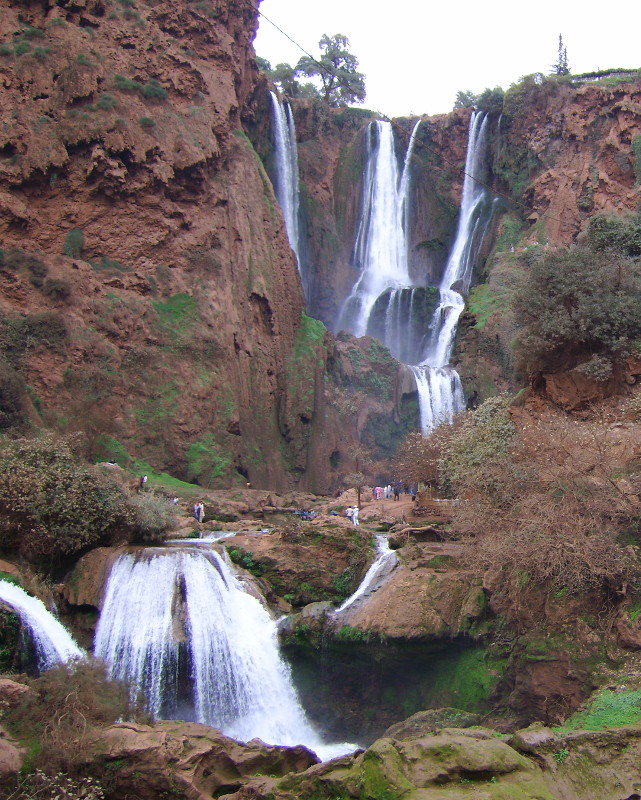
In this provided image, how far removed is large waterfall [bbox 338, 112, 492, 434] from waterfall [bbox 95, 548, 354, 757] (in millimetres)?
27643

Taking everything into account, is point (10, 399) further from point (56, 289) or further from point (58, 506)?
point (58, 506)

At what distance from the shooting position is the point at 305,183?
167 ft

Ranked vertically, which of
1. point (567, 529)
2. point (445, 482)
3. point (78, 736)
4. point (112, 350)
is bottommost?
point (78, 736)

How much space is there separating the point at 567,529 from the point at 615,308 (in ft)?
31.1

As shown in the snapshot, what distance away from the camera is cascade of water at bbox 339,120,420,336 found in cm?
5191

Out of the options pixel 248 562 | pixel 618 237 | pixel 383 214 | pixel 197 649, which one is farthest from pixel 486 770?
pixel 383 214

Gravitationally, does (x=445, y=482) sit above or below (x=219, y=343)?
below

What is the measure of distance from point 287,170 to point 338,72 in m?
18.3

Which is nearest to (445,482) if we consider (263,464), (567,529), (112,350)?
(567,529)

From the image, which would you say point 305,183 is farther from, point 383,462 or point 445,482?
point 445,482

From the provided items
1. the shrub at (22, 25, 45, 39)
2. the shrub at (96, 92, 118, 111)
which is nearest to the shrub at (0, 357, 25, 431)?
the shrub at (96, 92, 118, 111)

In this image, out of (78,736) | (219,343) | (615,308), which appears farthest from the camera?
(219,343)

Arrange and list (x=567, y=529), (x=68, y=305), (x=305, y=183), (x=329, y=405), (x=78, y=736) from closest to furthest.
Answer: (x=78, y=736) < (x=567, y=529) < (x=68, y=305) < (x=329, y=405) < (x=305, y=183)

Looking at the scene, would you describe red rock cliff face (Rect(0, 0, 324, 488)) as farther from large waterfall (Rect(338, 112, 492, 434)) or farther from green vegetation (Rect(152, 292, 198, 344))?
large waterfall (Rect(338, 112, 492, 434))
